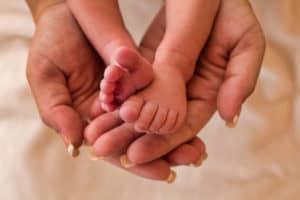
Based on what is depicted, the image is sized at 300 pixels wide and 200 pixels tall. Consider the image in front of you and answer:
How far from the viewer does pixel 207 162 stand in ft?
2.64

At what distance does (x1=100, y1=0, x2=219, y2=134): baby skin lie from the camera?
0.63 meters

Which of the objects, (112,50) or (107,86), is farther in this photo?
(112,50)

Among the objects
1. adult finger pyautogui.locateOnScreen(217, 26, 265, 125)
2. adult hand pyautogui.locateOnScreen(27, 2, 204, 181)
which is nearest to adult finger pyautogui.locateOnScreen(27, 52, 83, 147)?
adult hand pyautogui.locateOnScreen(27, 2, 204, 181)

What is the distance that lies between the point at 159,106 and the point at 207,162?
176 mm

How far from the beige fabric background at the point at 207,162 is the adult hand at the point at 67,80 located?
8cm

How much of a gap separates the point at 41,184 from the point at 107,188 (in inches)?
2.8

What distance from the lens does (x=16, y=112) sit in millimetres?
847

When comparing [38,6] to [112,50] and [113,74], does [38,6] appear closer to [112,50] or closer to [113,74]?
[112,50]

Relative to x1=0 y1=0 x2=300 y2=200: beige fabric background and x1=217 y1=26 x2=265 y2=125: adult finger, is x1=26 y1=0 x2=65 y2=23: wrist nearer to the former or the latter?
x1=0 y1=0 x2=300 y2=200: beige fabric background

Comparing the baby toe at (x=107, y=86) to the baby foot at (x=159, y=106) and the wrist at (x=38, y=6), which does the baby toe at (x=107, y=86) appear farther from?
the wrist at (x=38, y=6)

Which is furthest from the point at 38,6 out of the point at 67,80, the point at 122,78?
the point at 122,78

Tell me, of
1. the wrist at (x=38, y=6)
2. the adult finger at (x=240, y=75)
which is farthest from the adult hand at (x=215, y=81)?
the wrist at (x=38, y=6)

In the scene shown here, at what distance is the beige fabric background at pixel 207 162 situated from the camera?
2.57ft

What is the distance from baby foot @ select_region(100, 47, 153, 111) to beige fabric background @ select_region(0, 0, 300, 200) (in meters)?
0.17
